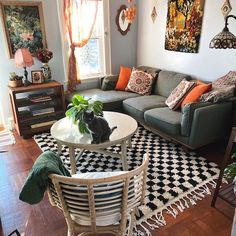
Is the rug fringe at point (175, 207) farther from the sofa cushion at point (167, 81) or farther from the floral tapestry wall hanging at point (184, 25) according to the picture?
the floral tapestry wall hanging at point (184, 25)

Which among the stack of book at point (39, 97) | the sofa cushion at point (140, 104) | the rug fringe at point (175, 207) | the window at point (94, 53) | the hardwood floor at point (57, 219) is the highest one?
the window at point (94, 53)

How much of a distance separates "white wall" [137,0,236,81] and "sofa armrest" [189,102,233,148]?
69 centimetres

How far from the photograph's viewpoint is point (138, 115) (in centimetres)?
328

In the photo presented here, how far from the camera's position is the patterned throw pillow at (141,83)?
12.3 ft

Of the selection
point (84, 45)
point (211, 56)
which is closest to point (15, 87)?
point (84, 45)

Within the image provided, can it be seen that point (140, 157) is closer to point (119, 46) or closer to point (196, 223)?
point (196, 223)

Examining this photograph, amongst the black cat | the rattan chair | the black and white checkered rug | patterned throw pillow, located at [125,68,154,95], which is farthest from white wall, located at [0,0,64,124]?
the rattan chair

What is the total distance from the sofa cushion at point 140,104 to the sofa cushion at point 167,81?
0.13 meters

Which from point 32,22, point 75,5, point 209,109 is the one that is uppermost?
point 75,5

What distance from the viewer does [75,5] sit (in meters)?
3.63

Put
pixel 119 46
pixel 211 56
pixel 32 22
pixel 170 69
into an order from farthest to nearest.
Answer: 1. pixel 119 46
2. pixel 170 69
3. pixel 32 22
4. pixel 211 56

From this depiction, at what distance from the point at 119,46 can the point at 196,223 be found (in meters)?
3.31

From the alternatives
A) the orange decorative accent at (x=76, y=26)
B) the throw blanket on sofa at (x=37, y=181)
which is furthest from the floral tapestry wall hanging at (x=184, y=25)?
the throw blanket on sofa at (x=37, y=181)

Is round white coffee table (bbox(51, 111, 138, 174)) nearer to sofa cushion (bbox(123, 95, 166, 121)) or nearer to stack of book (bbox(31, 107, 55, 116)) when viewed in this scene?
sofa cushion (bbox(123, 95, 166, 121))
